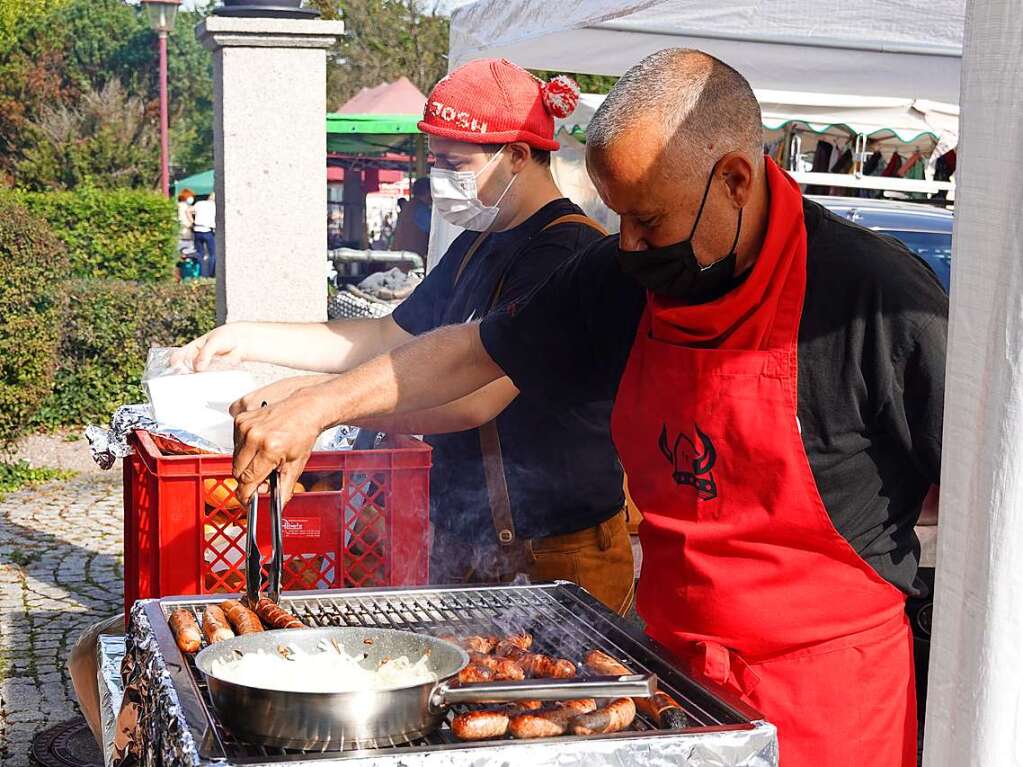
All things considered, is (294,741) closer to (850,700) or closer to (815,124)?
(850,700)

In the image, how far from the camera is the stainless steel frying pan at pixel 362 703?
5.28ft

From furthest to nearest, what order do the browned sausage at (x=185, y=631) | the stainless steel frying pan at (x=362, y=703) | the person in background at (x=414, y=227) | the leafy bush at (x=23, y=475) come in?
the person in background at (x=414, y=227), the leafy bush at (x=23, y=475), the browned sausage at (x=185, y=631), the stainless steel frying pan at (x=362, y=703)

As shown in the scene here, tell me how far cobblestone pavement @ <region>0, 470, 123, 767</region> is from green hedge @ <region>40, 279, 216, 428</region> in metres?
0.65

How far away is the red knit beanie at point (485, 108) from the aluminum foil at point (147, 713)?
1.48 meters

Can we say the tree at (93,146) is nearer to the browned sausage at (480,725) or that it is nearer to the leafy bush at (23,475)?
the leafy bush at (23,475)

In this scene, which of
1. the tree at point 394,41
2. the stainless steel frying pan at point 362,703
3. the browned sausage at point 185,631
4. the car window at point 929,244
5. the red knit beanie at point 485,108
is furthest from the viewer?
the tree at point 394,41

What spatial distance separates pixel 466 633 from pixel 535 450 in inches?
28.7

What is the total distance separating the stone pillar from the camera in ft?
20.2

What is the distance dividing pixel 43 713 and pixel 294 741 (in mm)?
3652

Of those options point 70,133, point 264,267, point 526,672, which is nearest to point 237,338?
point 526,672

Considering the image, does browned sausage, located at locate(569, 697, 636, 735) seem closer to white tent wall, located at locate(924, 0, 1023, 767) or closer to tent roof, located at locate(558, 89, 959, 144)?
white tent wall, located at locate(924, 0, 1023, 767)

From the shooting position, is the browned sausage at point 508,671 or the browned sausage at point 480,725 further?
the browned sausage at point 508,671

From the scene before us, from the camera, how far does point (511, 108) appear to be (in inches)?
122

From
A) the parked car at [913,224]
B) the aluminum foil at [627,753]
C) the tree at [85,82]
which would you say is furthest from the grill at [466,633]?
the tree at [85,82]
